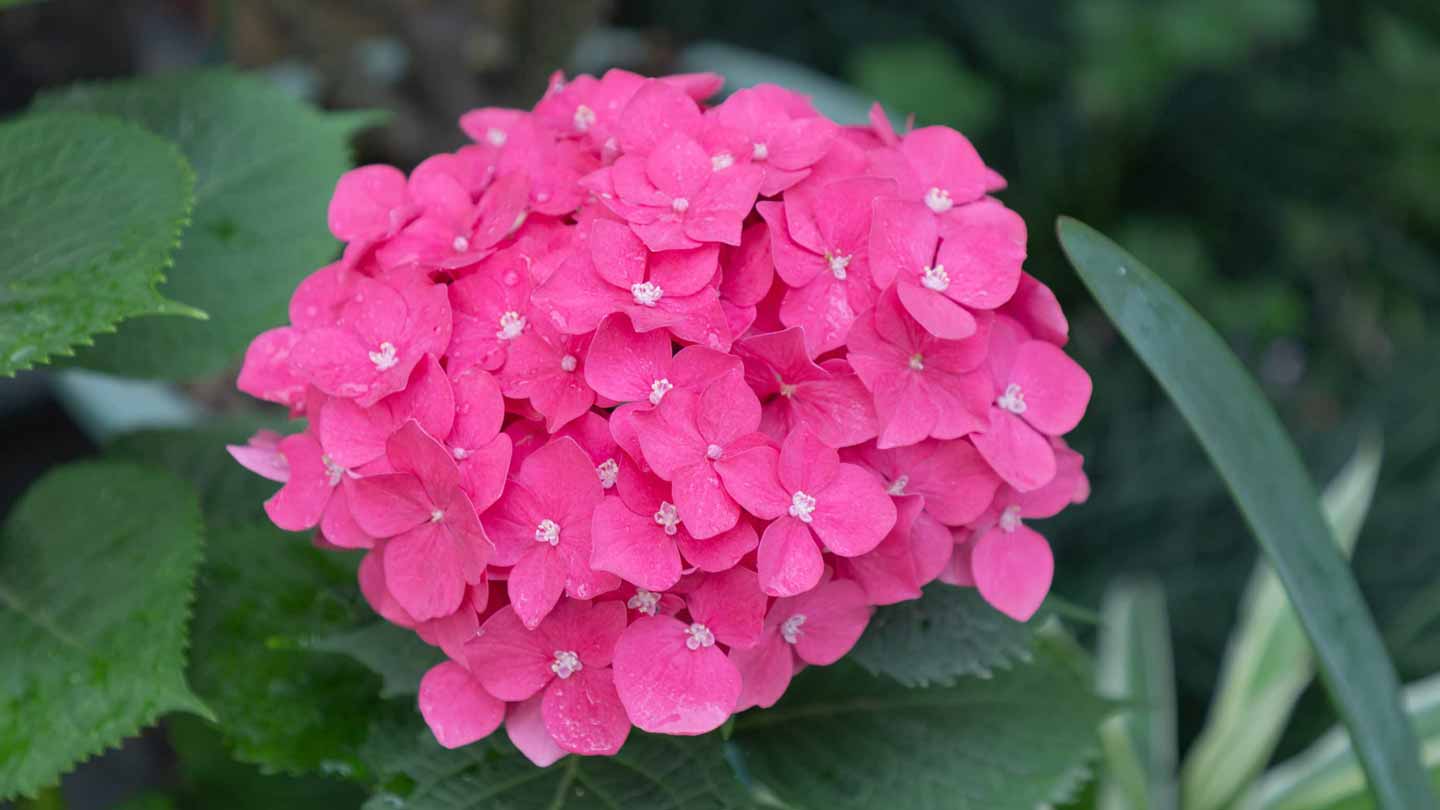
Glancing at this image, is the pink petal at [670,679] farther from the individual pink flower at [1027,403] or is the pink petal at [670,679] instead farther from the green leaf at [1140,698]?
the green leaf at [1140,698]

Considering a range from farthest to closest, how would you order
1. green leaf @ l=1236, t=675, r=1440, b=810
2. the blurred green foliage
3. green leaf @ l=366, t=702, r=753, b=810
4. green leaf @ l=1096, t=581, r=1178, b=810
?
1. the blurred green foliage
2. green leaf @ l=1096, t=581, r=1178, b=810
3. green leaf @ l=1236, t=675, r=1440, b=810
4. green leaf @ l=366, t=702, r=753, b=810

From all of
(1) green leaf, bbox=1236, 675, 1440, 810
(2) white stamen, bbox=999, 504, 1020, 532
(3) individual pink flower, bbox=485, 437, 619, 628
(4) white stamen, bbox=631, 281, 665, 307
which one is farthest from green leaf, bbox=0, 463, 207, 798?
(1) green leaf, bbox=1236, 675, 1440, 810

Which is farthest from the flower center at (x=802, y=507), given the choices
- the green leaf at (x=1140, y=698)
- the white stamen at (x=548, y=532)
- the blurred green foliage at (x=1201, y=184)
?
the blurred green foliage at (x=1201, y=184)

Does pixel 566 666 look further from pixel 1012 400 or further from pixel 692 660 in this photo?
pixel 1012 400

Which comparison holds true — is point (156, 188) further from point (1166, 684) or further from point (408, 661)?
point (1166, 684)

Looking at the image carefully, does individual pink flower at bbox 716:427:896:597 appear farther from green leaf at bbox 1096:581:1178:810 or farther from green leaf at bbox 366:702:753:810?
green leaf at bbox 1096:581:1178:810

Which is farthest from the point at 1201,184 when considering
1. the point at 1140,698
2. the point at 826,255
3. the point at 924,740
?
the point at 826,255

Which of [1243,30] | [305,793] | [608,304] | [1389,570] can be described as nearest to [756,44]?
[1243,30]
